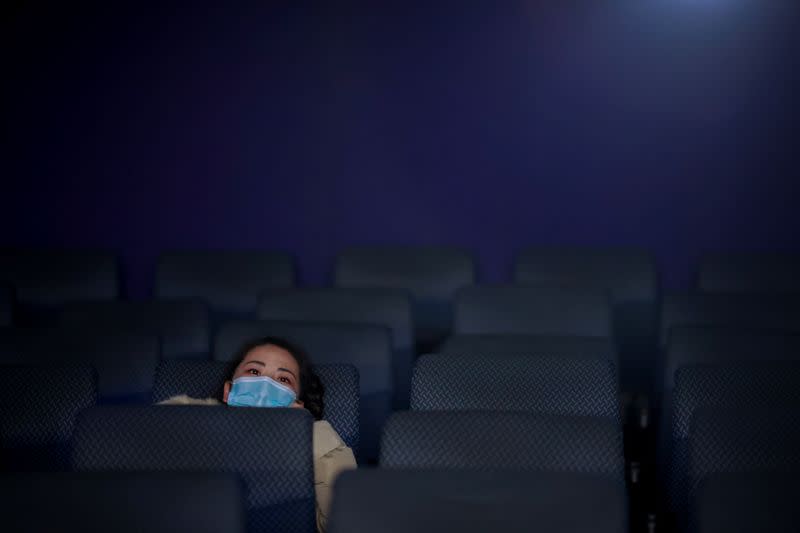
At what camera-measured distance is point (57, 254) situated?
5.55 meters

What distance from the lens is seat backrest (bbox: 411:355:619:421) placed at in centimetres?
303

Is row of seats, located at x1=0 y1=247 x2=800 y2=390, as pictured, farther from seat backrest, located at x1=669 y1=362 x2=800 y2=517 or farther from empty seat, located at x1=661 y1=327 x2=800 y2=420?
seat backrest, located at x1=669 y1=362 x2=800 y2=517

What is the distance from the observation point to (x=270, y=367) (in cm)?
327

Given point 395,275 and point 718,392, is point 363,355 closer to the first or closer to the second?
point 718,392

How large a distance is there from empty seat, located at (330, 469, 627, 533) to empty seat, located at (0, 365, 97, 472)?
1.19 metres

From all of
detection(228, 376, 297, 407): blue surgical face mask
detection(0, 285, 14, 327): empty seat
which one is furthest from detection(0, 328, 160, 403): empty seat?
detection(0, 285, 14, 327): empty seat

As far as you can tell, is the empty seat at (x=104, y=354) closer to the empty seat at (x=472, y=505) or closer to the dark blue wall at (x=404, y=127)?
the empty seat at (x=472, y=505)

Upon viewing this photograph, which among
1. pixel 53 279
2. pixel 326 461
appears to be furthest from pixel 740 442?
pixel 53 279

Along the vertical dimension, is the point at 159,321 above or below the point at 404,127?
below

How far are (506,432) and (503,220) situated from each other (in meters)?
3.72

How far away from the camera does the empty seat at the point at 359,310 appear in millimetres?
4336

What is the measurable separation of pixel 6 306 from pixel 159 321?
0.76 m

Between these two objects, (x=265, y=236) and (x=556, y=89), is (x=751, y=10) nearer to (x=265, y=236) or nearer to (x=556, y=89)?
(x=556, y=89)

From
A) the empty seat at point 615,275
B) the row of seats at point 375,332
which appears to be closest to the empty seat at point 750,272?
the empty seat at point 615,275
